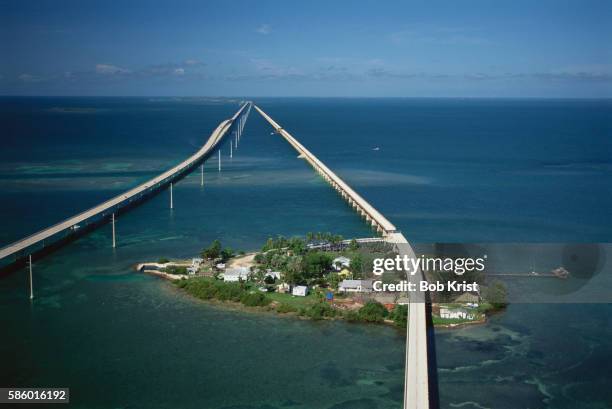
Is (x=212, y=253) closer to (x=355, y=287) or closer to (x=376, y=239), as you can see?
(x=355, y=287)

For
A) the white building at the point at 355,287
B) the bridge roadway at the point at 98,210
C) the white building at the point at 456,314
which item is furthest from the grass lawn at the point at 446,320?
the bridge roadway at the point at 98,210

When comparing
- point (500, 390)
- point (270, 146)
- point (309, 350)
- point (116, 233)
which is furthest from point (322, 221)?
point (270, 146)

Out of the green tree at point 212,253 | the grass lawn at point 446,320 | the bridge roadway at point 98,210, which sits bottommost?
the grass lawn at point 446,320

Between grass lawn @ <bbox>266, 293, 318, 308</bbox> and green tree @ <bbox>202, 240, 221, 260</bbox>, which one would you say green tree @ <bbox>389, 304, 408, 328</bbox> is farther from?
green tree @ <bbox>202, 240, 221, 260</bbox>

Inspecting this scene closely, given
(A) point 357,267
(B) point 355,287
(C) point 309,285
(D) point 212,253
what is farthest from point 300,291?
(D) point 212,253

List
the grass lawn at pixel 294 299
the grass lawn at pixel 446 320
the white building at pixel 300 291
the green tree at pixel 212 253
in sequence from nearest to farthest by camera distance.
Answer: the grass lawn at pixel 446 320 → the grass lawn at pixel 294 299 → the white building at pixel 300 291 → the green tree at pixel 212 253

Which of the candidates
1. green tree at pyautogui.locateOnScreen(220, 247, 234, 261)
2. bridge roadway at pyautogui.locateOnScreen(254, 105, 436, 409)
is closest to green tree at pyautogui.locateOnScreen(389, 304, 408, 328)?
bridge roadway at pyautogui.locateOnScreen(254, 105, 436, 409)

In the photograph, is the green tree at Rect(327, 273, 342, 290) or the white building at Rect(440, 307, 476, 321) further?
the green tree at Rect(327, 273, 342, 290)

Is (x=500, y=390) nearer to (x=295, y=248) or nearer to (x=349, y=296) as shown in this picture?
(x=349, y=296)

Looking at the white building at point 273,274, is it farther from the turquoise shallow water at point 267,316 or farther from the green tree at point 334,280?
the turquoise shallow water at point 267,316
